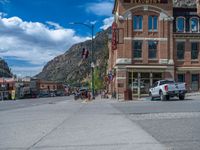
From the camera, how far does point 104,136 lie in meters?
12.2

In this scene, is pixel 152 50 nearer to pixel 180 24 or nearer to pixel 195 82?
pixel 180 24

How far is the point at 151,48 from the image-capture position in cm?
5459

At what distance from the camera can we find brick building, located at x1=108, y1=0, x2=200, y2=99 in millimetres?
53625

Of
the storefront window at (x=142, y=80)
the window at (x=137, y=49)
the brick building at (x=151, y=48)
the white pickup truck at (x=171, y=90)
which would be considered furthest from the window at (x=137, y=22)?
the white pickup truck at (x=171, y=90)

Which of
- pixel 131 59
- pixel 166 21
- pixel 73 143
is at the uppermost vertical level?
pixel 166 21

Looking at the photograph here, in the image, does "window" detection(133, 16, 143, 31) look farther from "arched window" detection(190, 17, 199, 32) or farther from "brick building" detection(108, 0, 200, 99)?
"arched window" detection(190, 17, 199, 32)

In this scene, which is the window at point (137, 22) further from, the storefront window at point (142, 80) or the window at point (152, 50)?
the storefront window at point (142, 80)

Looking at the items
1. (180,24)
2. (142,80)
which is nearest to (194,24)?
(180,24)

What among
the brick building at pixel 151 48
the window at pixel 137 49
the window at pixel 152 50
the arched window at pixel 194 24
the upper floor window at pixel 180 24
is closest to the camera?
the brick building at pixel 151 48

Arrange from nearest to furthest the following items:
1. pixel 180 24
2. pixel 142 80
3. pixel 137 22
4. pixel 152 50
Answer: pixel 142 80
pixel 152 50
pixel 137 22
pixel 180 24

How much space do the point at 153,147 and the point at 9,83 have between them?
122455mm

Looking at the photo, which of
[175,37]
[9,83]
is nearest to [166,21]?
[175,37]

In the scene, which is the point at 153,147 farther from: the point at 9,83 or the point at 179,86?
the point at 9,83

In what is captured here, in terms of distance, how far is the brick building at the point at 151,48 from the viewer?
53625 millimetres
